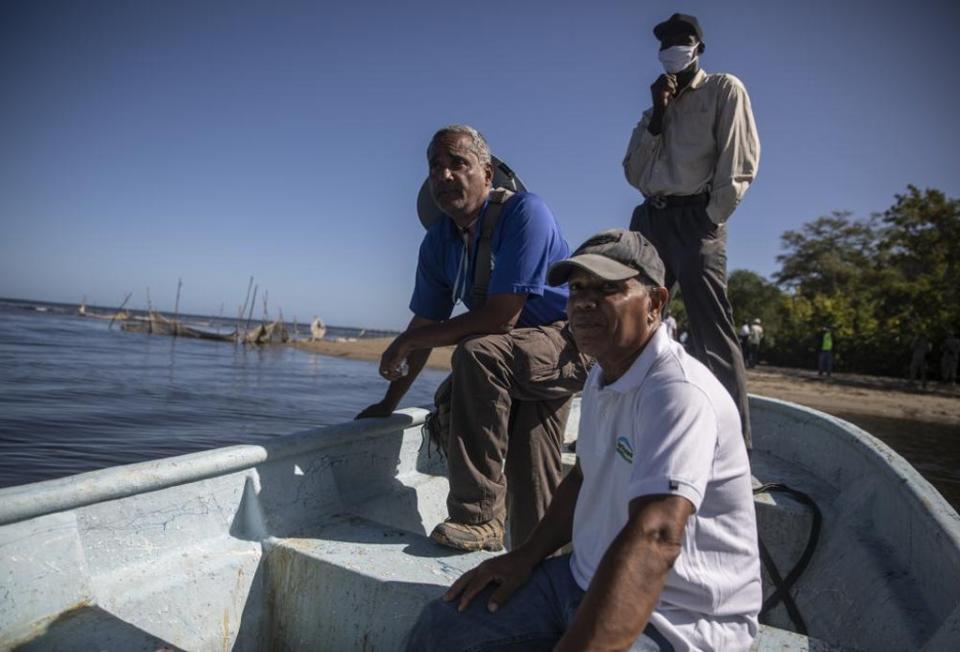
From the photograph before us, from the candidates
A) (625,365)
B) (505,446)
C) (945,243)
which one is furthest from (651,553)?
(945,243)

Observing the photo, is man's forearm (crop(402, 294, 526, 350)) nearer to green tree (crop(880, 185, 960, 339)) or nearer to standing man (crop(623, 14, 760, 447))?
standing man (crop(623, 14, 760, 447))

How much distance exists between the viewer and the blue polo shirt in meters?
2.38

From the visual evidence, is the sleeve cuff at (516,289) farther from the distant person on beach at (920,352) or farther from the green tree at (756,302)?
the green tree at (756,302)

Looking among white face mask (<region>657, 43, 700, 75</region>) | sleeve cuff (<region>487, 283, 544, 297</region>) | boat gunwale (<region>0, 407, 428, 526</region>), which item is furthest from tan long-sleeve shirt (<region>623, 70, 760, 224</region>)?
boat gunwale (<region>0, 407, 428, 526</region>)

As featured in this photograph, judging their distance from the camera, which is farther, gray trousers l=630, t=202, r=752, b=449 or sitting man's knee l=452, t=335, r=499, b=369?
gray trousers l=630, t=202, r=752, b=449

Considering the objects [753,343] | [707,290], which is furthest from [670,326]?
[753,343]

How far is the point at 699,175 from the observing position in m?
3.11

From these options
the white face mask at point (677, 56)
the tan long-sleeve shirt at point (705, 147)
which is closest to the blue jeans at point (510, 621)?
the tan long-sleeve shirt at point (705, 147)

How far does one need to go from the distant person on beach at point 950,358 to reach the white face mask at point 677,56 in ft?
70.3

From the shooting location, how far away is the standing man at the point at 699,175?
2973 millimetres

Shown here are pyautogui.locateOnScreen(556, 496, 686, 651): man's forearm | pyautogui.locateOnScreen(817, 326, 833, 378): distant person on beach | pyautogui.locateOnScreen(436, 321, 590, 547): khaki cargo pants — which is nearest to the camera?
pyautogui.locateOnScreen(556, 496, 686, 651): man's forearm

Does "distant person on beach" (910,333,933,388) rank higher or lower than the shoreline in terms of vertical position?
higher

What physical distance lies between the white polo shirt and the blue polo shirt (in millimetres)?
1052

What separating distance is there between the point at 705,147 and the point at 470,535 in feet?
7.41
